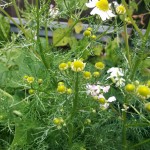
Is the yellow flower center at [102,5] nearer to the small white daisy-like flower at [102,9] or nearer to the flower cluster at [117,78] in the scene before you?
the small white daisy-like flower at [102,9]

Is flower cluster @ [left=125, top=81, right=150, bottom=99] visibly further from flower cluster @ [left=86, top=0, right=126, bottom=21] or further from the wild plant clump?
flower cluster @ [left=86, top=0, right=126, bottom=21]

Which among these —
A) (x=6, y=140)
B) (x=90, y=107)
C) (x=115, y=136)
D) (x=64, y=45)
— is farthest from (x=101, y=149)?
(x=64, y=45)

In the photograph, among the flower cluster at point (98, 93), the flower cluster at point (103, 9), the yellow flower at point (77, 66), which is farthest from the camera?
the flower cluster at point (103, 9)

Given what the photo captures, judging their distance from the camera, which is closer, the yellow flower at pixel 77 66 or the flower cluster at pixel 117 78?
the yellow flower at pixel 77 66

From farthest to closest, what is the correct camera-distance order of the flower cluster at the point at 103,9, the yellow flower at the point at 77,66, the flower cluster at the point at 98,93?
the flower cluster at the point at 103,9
the flower cluster at the point at 98,93
the yellow flower at the point at 77,66

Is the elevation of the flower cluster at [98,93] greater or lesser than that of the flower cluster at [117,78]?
lesser

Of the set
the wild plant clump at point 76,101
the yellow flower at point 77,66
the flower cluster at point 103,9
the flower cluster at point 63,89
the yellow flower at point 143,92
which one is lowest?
the wild plant clump at point 76,101

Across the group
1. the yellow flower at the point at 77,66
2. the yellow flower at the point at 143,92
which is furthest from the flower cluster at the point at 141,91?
the yellow flower at the point at 77,66

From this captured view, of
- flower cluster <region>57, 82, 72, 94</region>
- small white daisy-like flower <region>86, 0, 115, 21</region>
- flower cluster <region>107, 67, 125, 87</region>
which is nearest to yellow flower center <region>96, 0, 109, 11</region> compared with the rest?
small white daisy-like flower <region>86, 0, 115, 21</region>

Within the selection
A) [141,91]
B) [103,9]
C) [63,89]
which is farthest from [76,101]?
[103,9]

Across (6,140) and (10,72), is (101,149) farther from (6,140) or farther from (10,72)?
(10,72)

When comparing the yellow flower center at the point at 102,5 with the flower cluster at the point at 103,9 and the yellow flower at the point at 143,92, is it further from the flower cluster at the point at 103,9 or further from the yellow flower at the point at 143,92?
the yellow flower at the point at 143,92
